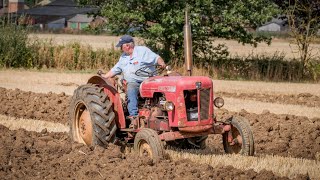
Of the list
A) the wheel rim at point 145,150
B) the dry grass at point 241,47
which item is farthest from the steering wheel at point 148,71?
the dry grass at point 241,47

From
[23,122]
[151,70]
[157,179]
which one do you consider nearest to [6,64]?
[23,122]

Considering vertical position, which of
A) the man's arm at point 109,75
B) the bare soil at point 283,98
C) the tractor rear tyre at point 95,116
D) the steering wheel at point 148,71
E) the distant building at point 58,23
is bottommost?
the bare soil at point 283,98

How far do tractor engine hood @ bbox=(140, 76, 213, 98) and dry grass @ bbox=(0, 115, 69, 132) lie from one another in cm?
396

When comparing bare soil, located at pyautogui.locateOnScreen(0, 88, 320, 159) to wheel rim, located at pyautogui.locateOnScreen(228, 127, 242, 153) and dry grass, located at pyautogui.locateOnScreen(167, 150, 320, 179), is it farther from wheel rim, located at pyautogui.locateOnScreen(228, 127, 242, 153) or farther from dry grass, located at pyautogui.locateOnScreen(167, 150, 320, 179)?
dry grass, located at pyautogui.locateOnScreen(167, 150, 320, 179)

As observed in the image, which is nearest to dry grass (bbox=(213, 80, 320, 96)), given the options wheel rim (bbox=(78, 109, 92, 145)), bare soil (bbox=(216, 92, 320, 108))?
bare soil (bbox=(216, 92, 320, 108))

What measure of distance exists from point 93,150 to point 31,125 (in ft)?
15.9

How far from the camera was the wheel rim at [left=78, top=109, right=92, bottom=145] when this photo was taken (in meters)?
10.9

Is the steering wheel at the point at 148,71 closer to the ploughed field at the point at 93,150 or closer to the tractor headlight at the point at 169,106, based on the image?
the tractor headlight at the point at 169,106

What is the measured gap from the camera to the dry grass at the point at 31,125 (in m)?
13.9

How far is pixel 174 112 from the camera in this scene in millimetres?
9797

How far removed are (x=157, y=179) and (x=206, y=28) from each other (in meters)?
20.2

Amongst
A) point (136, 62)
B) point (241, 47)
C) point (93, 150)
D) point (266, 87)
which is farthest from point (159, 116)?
point (241, 47)

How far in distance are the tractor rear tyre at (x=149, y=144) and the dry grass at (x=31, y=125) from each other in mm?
4403

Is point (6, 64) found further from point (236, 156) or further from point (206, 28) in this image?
point (236, 156)
